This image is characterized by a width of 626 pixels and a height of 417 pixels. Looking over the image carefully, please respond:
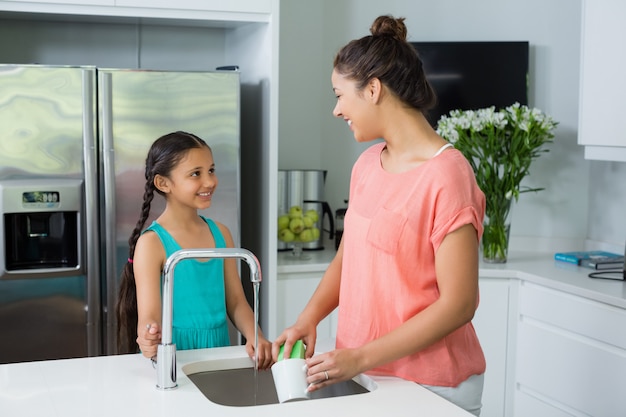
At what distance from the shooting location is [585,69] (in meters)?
3.03

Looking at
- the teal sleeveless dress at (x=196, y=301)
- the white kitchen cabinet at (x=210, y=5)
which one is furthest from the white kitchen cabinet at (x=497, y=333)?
the teal sleeveless dress at (x=196, y=301)

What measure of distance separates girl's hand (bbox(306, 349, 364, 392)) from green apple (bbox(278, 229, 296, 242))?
5.40 feet

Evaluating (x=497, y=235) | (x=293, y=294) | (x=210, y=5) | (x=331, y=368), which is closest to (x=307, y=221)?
(x=293, y=294)

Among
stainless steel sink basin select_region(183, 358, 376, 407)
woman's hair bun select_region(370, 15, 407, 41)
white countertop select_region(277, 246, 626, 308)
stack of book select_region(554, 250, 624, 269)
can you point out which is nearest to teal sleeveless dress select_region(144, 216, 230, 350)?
stainless steel sink basin select_region(183, 358, 376, 407)

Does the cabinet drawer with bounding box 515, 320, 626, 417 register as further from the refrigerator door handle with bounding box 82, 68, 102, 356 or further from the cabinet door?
the refrigerator door handle with bounding box 82, 68, 102, 356

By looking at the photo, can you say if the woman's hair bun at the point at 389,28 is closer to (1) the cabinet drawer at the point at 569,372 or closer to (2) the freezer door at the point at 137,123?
(2) the freezer door at the point at 137,123

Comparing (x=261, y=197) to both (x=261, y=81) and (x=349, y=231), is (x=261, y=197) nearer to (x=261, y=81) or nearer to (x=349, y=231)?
(x=261, y=81)

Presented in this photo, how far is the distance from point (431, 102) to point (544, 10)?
2.04 metres

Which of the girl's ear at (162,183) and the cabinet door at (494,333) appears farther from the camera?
the cabinet door at (494,333)

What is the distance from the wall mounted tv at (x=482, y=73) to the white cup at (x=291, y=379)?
2185mm

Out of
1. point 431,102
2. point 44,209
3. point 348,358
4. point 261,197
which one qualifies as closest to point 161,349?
point 348,358

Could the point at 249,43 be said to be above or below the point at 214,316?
above

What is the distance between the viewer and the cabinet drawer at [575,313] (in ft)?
8.76

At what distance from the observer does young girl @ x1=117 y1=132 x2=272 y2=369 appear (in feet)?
6.45
